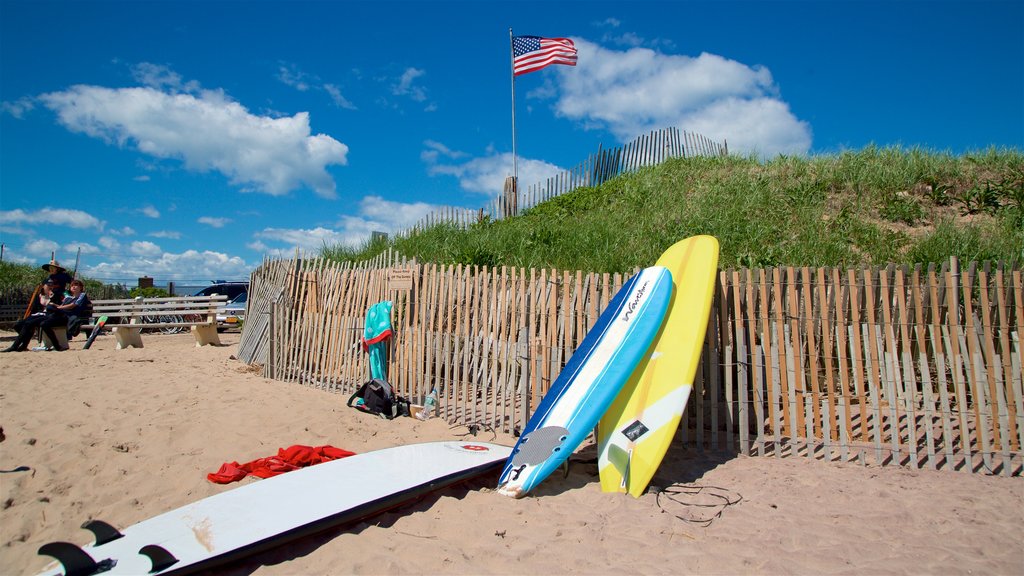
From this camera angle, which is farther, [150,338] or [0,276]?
[0,276]

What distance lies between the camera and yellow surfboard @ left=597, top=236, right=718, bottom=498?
4.02 metres

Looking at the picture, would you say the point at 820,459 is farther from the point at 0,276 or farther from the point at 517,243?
the point at 0,276

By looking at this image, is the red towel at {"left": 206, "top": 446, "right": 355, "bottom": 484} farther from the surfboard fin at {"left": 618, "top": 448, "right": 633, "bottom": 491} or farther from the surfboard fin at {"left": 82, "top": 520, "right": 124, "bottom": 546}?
the surfboard fin at {"left": 618, "top": 448, "right": 633, "bottom": 491}

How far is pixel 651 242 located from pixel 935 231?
12.8 ft

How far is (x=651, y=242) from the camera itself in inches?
345

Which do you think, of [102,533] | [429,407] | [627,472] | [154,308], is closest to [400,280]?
→ [429,407]

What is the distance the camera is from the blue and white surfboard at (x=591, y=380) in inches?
161

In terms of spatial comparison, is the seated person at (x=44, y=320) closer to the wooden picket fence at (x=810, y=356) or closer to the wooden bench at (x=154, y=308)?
the wooden bench at (x=154, y=308)

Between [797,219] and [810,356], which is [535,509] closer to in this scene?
[810,356]

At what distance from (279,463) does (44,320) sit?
896 centimetres

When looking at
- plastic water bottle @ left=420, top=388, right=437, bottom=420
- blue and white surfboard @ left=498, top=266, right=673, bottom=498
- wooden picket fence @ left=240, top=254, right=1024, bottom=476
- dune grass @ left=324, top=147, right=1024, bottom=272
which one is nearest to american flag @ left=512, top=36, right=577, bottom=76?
dune grass @ left=324, top=147, right=1024, bottom=272

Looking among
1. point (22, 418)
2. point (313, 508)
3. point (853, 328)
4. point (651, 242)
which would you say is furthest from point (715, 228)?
point (22, 418)

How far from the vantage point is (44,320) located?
10.4 meters

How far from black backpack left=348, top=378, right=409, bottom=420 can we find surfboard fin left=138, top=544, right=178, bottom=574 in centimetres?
327
